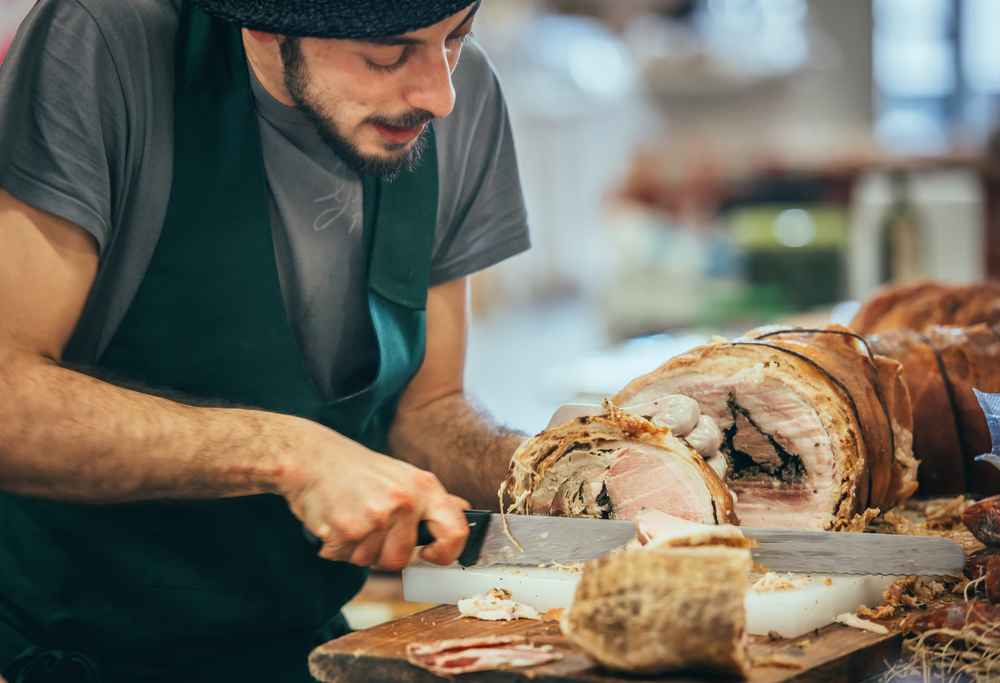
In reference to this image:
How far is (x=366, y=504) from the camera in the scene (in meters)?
1.90

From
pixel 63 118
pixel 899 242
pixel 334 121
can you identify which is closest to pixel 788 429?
pixel 334 121

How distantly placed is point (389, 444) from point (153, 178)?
85 cm

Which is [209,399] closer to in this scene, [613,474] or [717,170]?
[613,474]

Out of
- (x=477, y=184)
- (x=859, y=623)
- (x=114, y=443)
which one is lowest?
(x=859, y=623)

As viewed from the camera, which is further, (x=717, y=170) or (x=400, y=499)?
(x=717, y=170)

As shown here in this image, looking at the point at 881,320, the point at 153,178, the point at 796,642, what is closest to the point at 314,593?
the point at 153,178

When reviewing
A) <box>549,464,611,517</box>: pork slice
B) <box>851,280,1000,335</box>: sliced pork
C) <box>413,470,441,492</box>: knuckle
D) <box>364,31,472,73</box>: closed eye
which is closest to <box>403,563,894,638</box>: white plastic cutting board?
<box>549,464,611,517</box>: pork slice

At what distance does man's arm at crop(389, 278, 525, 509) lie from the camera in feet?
8.59

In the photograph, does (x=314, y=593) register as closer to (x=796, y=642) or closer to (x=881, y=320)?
(x=796, y=642)

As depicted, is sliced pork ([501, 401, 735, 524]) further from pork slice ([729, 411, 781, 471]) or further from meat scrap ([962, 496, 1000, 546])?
meat scrap ([962, 496, 1000, 546])

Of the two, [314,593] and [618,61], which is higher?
[618,61]

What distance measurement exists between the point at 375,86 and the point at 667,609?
101 centimetres

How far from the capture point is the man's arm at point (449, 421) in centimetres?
262

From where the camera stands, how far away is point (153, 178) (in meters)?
2.25
